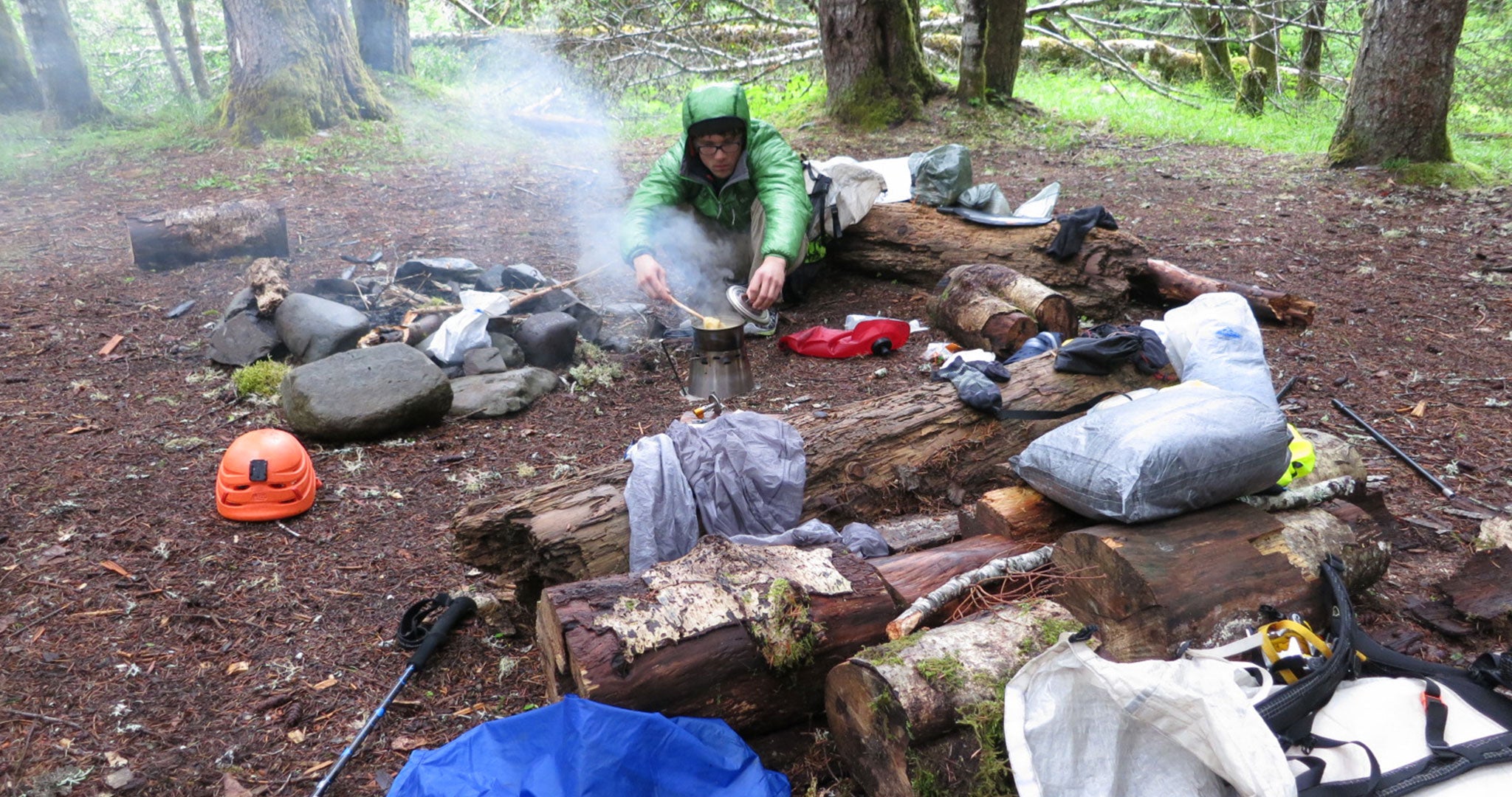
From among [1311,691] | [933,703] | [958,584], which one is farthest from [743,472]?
[1311,691]

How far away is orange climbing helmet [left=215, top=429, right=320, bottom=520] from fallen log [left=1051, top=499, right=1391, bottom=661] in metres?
2.97

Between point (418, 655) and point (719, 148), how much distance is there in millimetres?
3578

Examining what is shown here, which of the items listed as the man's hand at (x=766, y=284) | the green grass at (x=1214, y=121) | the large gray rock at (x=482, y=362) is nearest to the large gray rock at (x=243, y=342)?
the large gray rock at (x=482, y=362)

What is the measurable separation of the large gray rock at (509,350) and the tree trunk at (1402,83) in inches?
308

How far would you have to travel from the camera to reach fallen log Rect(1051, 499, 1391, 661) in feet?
7.77

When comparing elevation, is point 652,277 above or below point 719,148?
below

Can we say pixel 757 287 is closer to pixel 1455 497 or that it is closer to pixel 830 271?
pixel 830 271

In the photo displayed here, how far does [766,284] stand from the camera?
16.0 feet

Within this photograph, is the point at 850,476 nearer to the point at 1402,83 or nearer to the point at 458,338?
the point at 458,338

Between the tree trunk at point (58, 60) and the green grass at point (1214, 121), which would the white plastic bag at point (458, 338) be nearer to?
the green grass at point (1214, 121)

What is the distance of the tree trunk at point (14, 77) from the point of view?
11231 mm

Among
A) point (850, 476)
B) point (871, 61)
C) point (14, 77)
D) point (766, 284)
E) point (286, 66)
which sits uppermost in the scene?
point (871, 61)

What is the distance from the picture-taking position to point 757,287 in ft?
16.0

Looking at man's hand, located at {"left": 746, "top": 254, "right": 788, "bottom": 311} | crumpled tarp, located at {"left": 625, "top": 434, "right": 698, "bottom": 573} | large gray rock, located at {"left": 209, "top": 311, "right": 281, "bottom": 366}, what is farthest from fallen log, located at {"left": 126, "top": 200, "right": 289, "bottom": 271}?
crumpled tarp, located at {"left": 625, "top": 434, "right": 698, "bottom": 573}
